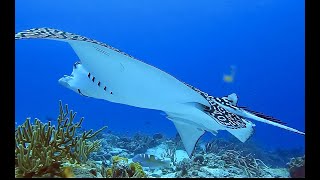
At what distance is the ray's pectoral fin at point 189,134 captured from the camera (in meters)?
4.73

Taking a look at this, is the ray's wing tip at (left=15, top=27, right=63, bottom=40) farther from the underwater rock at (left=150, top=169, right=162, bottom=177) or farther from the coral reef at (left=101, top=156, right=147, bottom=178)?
the underwater rock at (left=150, top=169, right=162, bottom=177)

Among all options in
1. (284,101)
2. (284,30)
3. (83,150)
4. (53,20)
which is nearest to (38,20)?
(53,20)

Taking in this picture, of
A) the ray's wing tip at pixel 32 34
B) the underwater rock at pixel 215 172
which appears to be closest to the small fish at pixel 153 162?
the underwater rock at pixel 215 172

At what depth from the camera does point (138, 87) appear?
354cm

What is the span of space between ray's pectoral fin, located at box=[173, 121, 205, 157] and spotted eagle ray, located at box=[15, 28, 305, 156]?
2.28 ft

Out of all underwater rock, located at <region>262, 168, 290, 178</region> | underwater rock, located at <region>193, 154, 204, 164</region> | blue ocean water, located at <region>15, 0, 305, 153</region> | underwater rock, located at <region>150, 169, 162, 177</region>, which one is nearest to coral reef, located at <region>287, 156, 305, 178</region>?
underwater rock, located at <region>262, 168, 290, 178</region>

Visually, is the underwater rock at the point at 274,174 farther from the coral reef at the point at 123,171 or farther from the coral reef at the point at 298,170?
the coral reef at the point at 123,171

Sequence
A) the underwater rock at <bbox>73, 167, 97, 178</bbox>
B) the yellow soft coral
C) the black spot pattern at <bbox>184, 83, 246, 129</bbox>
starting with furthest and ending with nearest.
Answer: the yellow soft coral → the underwater rock at <bbox>73, 167, 97, 178</bbox> → the black spot pattern at <bbox>184, 83, 246, 129</bbox>

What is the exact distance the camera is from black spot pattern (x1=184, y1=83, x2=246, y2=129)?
358 cm

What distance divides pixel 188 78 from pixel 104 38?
58.7ft

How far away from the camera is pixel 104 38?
58.7 meters

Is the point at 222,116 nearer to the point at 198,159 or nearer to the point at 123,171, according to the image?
the point at 123,171
